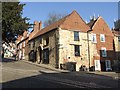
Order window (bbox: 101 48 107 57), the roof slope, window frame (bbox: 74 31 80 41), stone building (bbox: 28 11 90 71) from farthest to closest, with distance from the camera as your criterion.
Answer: the roof slope, window (bbox: 101 48 107 57), window frame (bbox: 74 31 80 41), stone building (bbox: 28 11 90 71)

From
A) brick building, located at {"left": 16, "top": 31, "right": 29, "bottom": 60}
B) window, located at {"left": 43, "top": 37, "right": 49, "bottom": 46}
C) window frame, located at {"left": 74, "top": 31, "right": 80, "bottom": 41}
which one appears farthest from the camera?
brick building, located at {"left": 16, "top": 31, "right": 29, "bottom": 60}

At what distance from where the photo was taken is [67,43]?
41.3 metres

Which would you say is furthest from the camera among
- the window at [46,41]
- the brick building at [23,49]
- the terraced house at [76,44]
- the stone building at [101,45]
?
the brick building at [23,49]

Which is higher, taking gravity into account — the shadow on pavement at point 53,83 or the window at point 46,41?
the window at point 46,41

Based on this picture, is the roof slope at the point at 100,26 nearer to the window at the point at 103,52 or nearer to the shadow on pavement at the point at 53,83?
the window at the point at 103,52

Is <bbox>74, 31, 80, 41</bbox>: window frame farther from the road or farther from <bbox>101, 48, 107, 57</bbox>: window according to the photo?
the road

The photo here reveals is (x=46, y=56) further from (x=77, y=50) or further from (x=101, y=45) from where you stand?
(x=101, y=45)

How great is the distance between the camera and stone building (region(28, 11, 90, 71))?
4053cm

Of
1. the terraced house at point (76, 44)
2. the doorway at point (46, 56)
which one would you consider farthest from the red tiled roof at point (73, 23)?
the doorway at point (46, 56)

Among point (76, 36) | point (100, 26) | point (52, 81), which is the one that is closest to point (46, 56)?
point (76, 36)

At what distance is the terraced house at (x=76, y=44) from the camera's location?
4088 cm

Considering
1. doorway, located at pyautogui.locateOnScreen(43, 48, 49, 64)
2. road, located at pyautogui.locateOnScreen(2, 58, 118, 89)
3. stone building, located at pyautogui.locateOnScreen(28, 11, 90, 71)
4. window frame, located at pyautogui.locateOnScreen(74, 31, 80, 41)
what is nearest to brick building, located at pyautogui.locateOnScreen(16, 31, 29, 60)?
stone building, located at pyautogui.locateOnScreen(28, 11, 90, 71)

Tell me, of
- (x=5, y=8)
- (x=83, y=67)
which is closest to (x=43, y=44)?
(x=83, y=67)

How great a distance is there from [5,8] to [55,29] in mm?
9949
